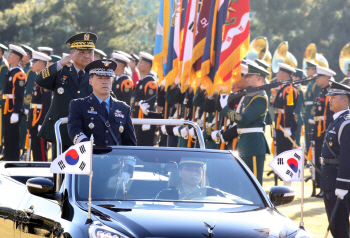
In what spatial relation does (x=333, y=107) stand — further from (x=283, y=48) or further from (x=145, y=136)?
(x=283, y=48)

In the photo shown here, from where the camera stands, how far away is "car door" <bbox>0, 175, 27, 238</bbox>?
5047 mm

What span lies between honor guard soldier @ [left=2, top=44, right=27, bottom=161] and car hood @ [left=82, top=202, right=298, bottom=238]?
359 inches

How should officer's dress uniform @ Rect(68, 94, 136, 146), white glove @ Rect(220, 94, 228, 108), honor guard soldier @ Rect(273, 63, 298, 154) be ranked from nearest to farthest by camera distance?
officer's dress uniform @ Rect(68, 94, 136, 146), white glove @ Rect(220, 94, 228, 108), honor guard soldier @ Rect(273, 63, 298, 154)

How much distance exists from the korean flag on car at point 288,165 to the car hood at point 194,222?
0.64 meters

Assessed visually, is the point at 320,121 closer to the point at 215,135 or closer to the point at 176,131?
the point at 176,131

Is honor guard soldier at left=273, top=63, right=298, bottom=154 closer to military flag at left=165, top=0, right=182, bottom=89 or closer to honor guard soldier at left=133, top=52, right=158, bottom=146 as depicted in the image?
Result: honor guard soldier at left=133, top=52, right=158, bottom=146

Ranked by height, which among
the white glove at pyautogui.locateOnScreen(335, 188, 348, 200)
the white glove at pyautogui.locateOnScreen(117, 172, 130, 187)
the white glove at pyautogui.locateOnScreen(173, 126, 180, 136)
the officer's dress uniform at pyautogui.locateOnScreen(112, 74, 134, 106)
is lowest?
the white glove at pyautogui.locateOnScreen(335, 188, 348, 200)

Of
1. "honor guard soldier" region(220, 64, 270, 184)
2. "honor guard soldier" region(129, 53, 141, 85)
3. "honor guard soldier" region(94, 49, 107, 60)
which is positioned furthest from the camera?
"honor guard soldier" region(129, 53, 141, 85)

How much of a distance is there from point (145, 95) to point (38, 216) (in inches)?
343

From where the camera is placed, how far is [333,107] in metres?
7.22

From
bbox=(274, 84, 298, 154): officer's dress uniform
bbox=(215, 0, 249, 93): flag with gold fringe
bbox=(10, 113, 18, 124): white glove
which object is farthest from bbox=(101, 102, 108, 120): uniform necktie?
bbox=(274, 84, 298, 154): officer's dress uniform

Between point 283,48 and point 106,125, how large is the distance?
1484 cm

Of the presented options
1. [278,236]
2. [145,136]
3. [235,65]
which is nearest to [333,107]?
[235,65]

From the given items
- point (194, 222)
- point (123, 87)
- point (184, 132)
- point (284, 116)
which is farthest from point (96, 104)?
point (284, 116)
